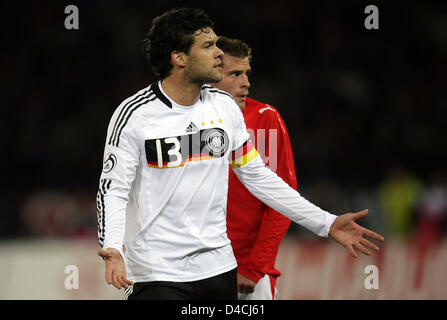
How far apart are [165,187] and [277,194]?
0.62m

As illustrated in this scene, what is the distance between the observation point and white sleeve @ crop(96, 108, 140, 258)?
304cm

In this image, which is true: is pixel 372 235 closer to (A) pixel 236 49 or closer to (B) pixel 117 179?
(B) pixel 117 179

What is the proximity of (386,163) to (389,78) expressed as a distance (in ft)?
5.64

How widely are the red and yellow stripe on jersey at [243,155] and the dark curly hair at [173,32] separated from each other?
0.51 metres

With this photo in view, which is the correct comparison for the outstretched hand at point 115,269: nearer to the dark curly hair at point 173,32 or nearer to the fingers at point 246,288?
the dark curly hair at point 173,32

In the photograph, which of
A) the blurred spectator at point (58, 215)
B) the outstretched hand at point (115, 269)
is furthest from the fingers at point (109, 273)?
the blurred spectator at point (58, 215)

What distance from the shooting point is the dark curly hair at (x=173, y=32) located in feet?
11.0

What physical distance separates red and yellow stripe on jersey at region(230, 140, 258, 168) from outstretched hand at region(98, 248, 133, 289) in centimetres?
83

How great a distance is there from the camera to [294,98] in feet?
35.5

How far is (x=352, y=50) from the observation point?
11375 mm

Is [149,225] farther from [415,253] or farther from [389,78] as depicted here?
[389,78]


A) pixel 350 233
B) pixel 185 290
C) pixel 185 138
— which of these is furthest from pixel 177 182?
pixel 350 233

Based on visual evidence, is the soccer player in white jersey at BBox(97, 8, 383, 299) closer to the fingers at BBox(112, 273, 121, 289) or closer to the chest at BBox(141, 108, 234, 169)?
the chest at BBox(141, 108, 234, 169)
